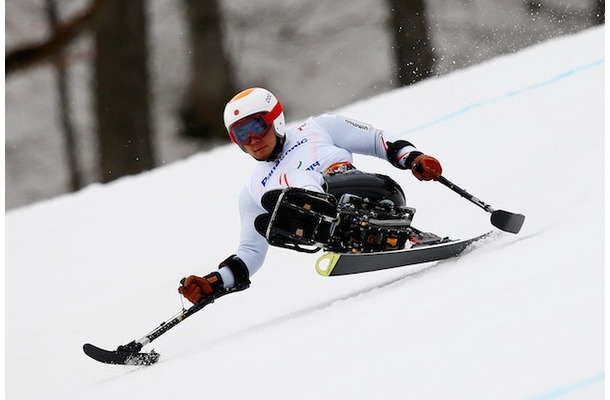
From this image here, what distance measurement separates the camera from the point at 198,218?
866cm

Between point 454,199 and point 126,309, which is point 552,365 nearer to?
point 454,199

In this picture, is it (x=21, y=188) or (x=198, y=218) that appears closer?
(x=198, y=218)

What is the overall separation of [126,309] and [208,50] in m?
6.76

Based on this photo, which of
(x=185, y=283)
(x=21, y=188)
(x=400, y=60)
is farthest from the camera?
(x=21, y=188)

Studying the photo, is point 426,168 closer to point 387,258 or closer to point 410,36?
point 387,258

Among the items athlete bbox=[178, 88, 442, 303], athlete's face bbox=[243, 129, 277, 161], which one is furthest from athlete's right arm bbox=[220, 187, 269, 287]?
athlete's face bbox=[243, 129, 277, 161]

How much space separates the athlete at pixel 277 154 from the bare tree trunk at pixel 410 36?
24.0 feet

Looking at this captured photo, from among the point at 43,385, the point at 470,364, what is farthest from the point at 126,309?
the point at 470,364

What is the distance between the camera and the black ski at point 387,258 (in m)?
5.26

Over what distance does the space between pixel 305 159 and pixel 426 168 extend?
1.96 feet

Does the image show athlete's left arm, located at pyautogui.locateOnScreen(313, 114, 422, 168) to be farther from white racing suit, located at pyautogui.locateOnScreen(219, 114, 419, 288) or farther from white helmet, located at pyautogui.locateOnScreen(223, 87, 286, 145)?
white helmet, located at pyautogui.locateOnScreen(223, 87, 286, 145)

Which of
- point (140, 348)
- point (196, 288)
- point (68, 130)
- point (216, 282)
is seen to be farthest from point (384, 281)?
point (68, 130)

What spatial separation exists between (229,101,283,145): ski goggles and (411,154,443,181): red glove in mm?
725

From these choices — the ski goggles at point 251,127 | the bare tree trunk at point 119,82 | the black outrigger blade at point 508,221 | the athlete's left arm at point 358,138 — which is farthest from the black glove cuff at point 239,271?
the bare tree trunk at point 119,82
